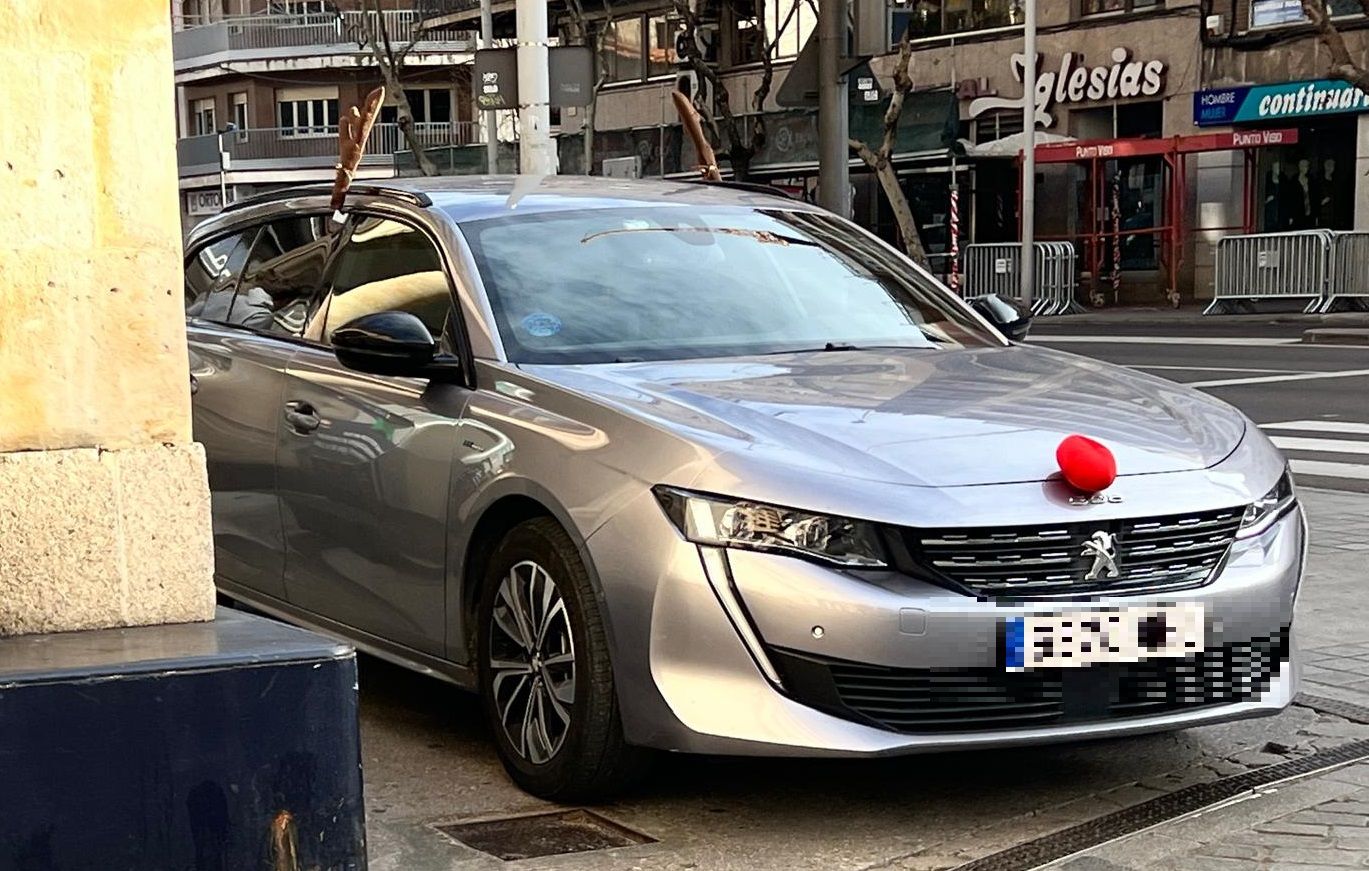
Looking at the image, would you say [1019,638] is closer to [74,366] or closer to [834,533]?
[834,533]

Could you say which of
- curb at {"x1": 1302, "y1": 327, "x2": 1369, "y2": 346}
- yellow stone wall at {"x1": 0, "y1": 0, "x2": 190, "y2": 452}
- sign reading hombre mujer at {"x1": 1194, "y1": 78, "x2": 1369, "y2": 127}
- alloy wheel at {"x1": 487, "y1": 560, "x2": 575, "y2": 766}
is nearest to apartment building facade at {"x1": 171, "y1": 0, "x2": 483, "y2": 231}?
sign reading hombre mujer at {"x1": 1194, "y1": 78, "x2": 1369, "y2": 127}

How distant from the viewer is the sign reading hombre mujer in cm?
3016

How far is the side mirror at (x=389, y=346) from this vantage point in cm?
507

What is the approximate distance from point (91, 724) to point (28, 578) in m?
0.33

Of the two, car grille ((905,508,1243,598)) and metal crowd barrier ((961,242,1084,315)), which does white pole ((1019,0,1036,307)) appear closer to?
metal crowd barrier ((961,242,1084,315))

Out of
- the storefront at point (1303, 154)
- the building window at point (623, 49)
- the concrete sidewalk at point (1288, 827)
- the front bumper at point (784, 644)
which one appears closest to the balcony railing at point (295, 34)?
the building window at point (623, 49)

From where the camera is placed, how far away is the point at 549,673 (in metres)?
4.66

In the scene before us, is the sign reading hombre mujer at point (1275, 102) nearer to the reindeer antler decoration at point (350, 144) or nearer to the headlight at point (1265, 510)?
the reindeer antler decoration at point (350, 144)

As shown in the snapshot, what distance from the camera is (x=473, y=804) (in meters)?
4.77

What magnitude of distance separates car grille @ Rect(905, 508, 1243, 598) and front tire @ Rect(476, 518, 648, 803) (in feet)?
2.65

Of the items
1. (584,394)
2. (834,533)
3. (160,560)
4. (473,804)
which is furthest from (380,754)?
(160,560)

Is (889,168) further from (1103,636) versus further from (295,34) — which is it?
(295,34)

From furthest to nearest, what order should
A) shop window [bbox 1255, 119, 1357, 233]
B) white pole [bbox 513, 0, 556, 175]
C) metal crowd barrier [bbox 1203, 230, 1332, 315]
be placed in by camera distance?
shop window [bbox 1255, 119, 1357, 233], metal crowd barrier [bbox 1203, 230, 1332, 315], white pole [bbox 513, 0, 556, 175]

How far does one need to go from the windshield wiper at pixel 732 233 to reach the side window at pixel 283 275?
102cm
